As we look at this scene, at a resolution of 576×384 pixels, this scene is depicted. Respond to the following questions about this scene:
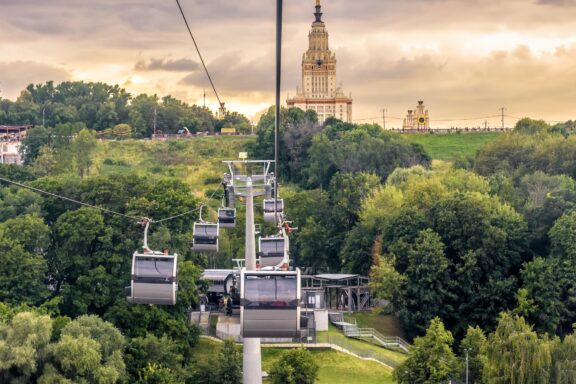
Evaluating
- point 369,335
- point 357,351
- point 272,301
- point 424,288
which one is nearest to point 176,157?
point 424,288

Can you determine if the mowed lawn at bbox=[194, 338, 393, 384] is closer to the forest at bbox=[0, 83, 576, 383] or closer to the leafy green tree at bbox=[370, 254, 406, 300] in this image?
the forest at bbox=[0, 83, 576, 383]

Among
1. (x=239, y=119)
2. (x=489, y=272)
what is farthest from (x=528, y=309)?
(x=239, y=119)

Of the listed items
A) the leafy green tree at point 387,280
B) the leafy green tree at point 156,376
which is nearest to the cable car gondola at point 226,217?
the leafy green tree at point 156,376

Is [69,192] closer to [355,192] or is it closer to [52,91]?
[355,192]

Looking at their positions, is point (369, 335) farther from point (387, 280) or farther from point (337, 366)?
point (337, 366)

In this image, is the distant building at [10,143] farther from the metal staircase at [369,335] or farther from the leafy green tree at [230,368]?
the leafy green tree at [230,368]

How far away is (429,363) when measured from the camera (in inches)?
2388

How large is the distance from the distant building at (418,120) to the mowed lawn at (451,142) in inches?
271

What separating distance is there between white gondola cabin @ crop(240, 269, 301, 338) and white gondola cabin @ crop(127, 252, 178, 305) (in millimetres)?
7877

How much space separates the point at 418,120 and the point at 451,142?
535 inches

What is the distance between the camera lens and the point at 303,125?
132 m

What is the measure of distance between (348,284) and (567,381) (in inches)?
1038

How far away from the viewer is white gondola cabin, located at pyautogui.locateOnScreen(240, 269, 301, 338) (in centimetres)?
3456

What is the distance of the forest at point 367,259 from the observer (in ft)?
196
